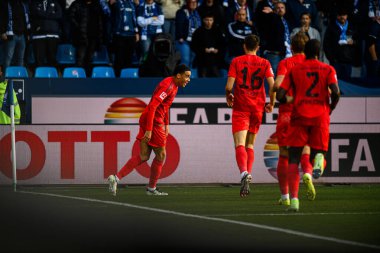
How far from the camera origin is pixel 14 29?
21.9 m

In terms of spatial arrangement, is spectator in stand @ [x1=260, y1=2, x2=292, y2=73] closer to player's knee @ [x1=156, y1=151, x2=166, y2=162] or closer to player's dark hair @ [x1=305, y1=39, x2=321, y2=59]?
player's knee @ [x1=156, y1=151, x2=166, y2=162]

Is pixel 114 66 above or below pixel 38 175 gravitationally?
above

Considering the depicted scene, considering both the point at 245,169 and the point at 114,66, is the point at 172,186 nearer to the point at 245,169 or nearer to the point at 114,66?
the point at 245,169

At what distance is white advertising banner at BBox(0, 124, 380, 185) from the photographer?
1806cm

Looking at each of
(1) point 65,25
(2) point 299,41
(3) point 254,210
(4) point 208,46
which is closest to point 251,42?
(2) point 299,41

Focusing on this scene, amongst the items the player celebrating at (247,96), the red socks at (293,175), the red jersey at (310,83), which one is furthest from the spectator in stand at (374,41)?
the red socks at (293,175)

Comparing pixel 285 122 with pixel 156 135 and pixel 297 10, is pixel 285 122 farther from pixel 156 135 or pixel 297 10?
pixel 297 10

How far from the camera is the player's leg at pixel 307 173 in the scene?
41.0ft

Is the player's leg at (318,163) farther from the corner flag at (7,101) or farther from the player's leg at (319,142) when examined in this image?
the corner flag at (7,101)

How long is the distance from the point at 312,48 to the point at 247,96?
2669mm

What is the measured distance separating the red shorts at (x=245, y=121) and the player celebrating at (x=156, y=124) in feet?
3.34

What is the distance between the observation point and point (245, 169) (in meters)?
14.3

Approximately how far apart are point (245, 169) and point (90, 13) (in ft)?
29.7

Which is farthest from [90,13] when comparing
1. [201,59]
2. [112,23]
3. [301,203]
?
[301,203]
